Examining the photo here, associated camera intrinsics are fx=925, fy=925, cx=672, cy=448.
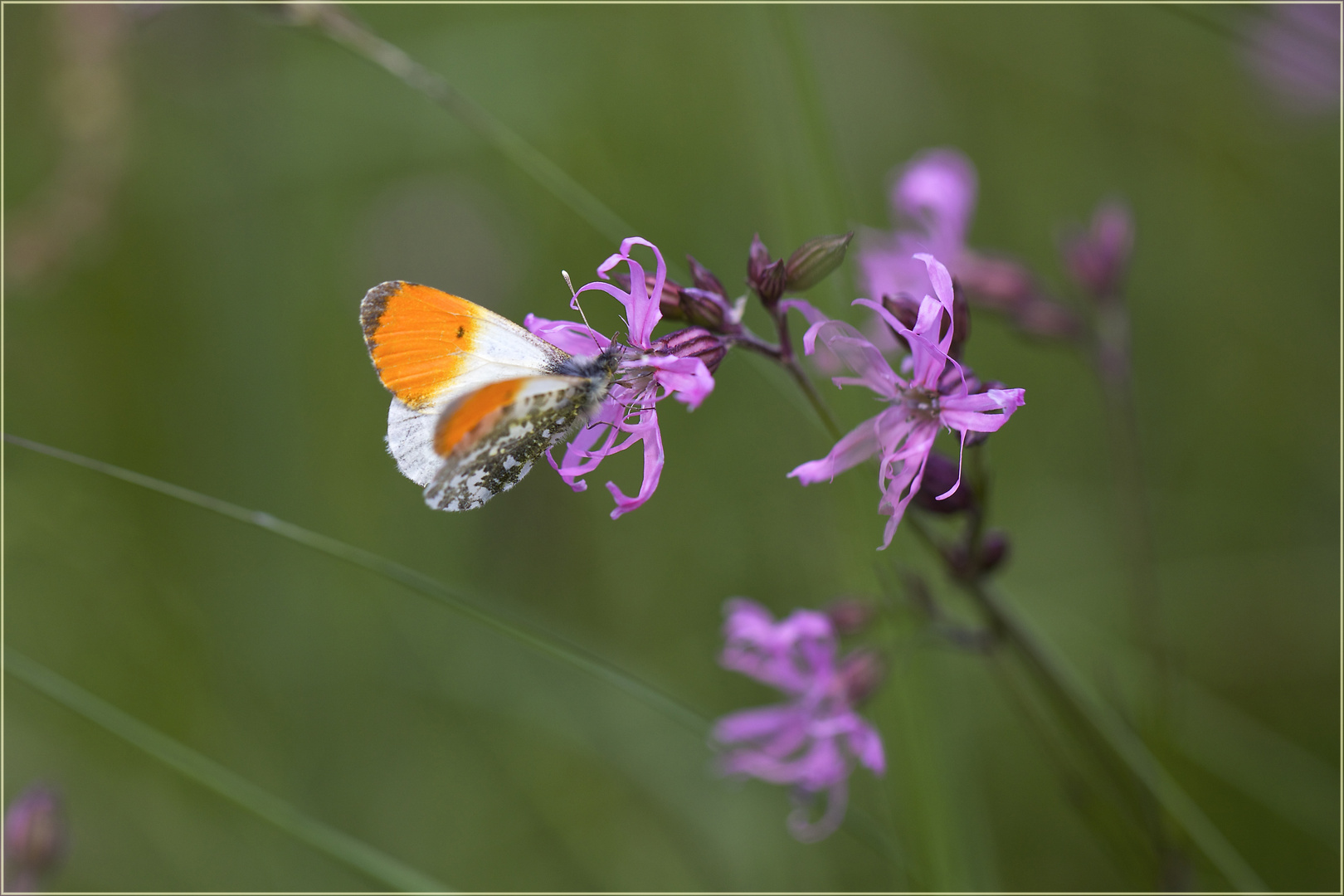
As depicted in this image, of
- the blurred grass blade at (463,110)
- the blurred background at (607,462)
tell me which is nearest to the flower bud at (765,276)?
the blurred grass blade at (463,110)

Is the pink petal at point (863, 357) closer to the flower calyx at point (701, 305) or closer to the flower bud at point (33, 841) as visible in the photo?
the flower calyx at point (701, 305)

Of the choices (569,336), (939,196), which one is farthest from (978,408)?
(939,196)

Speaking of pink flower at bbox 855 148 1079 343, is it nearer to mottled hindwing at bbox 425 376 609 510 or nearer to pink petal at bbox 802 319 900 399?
pink petal at bbox 802 319 900 399

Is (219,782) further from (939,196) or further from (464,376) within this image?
(939,196)

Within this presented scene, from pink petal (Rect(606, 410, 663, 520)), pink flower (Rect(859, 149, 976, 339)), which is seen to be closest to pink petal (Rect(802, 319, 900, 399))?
pink petal (Rect(606, 410, 663, 520))

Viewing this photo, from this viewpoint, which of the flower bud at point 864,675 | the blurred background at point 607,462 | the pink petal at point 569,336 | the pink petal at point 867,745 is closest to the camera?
the pink petal at point 569,336
